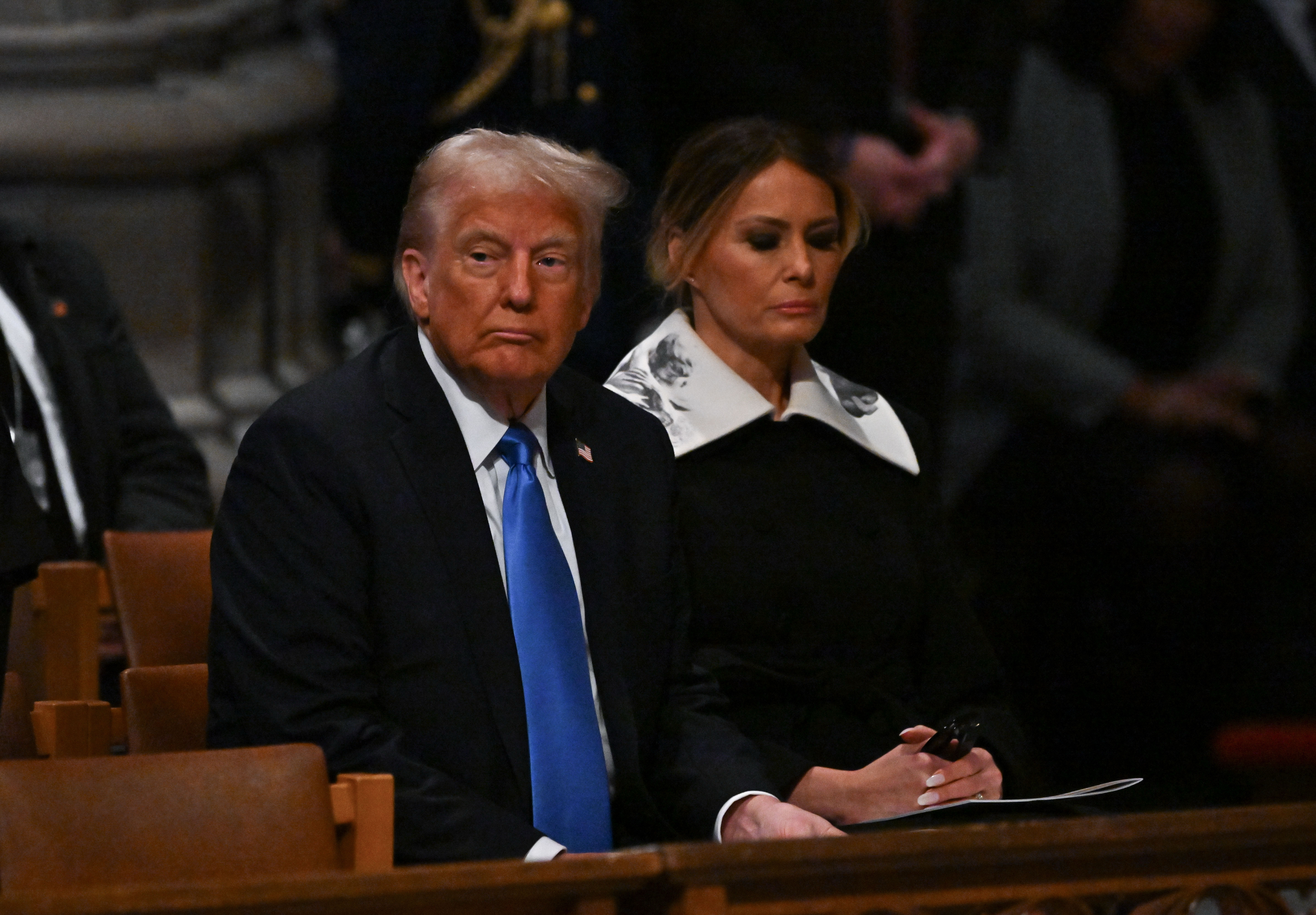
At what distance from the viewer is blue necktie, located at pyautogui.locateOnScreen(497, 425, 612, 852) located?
254 centimetres

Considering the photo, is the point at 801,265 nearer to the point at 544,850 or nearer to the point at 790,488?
the point at 790,488

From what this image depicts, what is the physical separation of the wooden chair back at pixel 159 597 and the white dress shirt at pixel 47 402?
27.7 inches

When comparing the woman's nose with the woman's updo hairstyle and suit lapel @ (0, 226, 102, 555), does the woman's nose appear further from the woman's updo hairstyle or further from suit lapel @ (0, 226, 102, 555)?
suit lapel @ (0, 226, 102, 555)

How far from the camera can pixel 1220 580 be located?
5.36m

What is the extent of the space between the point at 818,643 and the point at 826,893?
1082 mm

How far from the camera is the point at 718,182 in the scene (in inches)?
123

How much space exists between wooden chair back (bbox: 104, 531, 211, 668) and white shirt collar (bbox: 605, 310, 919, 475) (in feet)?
2.34

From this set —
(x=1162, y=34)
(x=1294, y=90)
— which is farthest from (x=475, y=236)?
(x=1294, y=90)

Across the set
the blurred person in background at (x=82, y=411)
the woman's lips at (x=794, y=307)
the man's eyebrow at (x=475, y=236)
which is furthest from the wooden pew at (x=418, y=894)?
the blurred person in background at (x=82, y=411)

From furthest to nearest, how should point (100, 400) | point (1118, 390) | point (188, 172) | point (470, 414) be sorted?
point (1118, 390), point (188, 172), point (100, 400), point (470, 414)

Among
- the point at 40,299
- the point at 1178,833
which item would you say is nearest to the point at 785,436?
the point at 1178,833

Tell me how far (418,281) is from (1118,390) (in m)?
3.09

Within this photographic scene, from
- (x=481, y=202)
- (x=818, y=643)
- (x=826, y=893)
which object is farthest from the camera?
(x=818, y=643)

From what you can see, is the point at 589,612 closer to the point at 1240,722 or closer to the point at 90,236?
the point at 90,236
